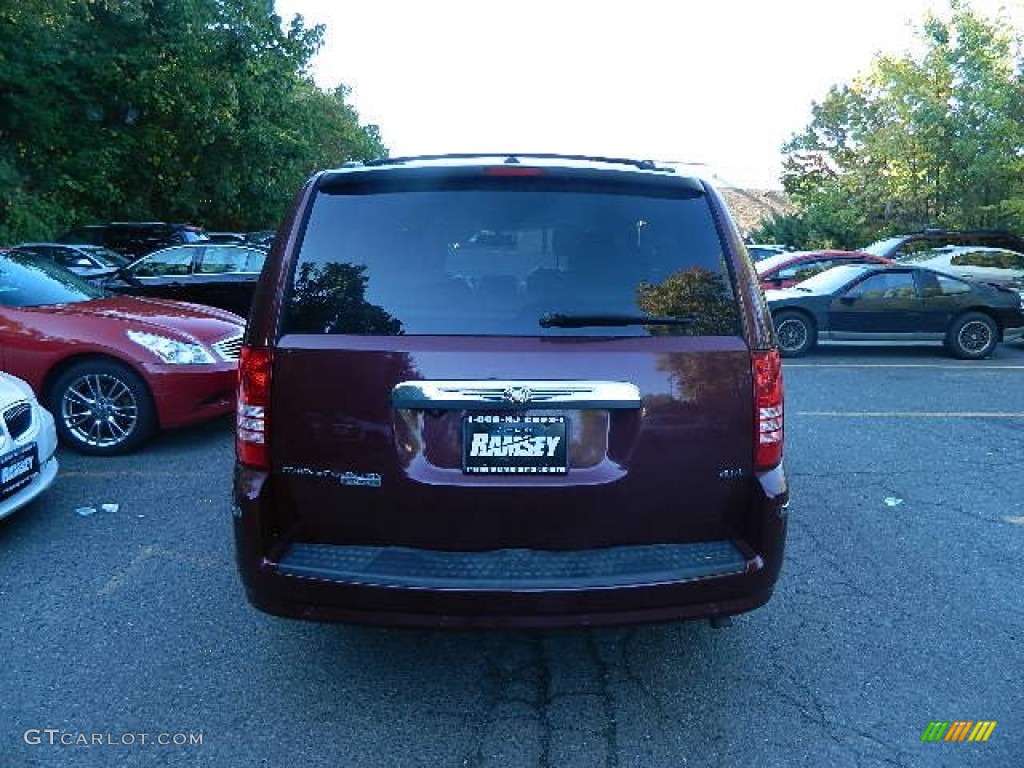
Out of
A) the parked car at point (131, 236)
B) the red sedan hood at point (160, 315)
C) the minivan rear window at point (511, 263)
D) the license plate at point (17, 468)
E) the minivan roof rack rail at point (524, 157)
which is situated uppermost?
the minivan roof rack rail at point (524, 157)

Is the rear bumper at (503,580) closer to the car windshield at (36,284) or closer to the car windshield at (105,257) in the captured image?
the car windshield at (36,284)

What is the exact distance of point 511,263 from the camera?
116 inches

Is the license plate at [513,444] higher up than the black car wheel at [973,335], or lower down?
higher up

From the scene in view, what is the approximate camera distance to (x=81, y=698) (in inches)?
121

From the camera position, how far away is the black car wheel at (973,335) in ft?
39.4

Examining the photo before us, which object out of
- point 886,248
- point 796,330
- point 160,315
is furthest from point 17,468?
point 886,248

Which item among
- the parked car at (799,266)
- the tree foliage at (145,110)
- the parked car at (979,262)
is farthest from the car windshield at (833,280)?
the tree foliage at (145,110)

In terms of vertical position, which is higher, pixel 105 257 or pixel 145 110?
pixel 145 110

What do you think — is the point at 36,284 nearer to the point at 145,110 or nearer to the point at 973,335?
the point at 973,335

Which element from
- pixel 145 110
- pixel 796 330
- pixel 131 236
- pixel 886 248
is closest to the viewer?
pixel 796 330

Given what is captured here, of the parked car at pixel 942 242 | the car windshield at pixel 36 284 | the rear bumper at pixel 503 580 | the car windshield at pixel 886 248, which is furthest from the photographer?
the car windshield at pixel 886 248

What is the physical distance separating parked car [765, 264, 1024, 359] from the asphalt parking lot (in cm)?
723

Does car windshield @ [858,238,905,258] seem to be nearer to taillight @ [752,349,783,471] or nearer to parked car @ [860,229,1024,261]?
parked car @ [860,229,1024,261]

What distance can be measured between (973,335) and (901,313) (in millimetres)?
1083
